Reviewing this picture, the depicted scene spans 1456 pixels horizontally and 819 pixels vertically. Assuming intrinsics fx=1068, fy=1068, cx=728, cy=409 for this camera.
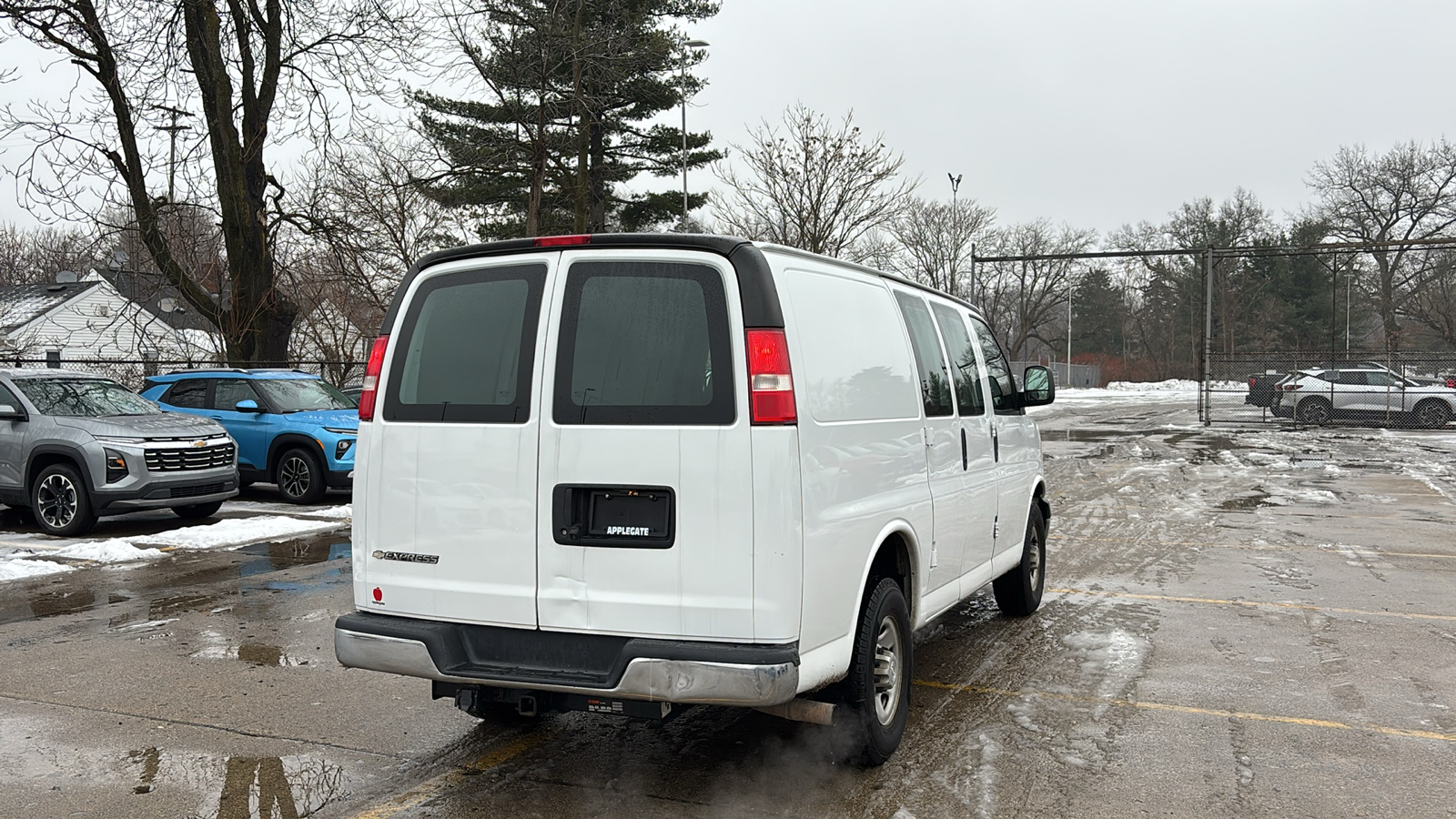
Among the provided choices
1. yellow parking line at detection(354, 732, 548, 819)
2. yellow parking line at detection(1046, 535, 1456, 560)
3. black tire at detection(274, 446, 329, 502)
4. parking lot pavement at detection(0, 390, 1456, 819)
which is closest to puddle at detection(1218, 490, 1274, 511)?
yellow parking line at detection(1046, 535, 1456, 560)

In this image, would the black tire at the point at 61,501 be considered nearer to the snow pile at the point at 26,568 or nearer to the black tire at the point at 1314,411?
the snow pile at the point at 26,568

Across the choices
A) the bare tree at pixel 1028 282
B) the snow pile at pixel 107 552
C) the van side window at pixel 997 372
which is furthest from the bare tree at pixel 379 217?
the bare tree at pixel 1028 282

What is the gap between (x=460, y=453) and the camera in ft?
13.3

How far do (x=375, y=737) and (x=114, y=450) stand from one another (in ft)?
24.6


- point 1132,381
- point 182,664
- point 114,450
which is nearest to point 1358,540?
point 182,664

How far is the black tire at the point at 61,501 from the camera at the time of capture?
35.2 ft

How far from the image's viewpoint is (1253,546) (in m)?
10.3

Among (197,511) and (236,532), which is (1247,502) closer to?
(236,532)

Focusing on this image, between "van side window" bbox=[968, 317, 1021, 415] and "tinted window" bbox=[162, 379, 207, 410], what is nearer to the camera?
"van side window" bbox=[968, 317, 1021, 415]

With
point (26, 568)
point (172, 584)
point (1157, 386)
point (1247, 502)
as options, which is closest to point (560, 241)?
point (172, 584)

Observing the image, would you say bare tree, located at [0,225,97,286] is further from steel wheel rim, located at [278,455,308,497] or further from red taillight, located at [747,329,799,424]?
red taillight, located at [747,329,799,424]

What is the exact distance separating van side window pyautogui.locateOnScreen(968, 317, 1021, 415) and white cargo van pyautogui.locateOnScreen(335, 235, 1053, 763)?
2071 millimetres

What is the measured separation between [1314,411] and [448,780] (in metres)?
31.2

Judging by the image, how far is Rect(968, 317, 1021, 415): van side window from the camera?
21.1 feet
